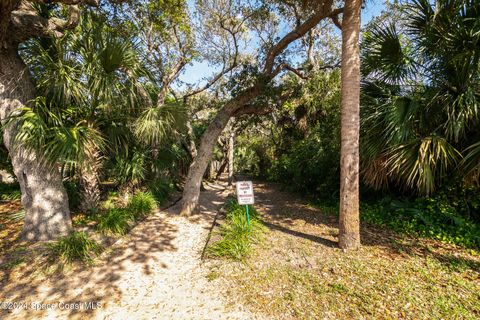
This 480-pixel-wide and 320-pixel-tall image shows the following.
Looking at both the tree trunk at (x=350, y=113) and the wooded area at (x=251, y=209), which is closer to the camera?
the wooded area at (x=251, y=209)

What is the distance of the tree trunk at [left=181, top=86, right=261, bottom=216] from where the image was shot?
582cm

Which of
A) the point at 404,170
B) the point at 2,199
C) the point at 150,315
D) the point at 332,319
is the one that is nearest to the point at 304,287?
the point at 332,319

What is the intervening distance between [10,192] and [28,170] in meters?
4.52

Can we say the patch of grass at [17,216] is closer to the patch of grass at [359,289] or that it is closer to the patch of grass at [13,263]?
the patch of grass at [13,263]

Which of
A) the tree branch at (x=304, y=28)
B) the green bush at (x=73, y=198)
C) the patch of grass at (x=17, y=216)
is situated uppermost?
the tree branch at (x=304, y=28)

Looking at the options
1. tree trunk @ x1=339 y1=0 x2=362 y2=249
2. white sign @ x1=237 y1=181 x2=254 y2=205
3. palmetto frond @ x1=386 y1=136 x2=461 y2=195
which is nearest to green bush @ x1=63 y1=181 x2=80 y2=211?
white sign @ x1=237 y1=181 x2=254 y2=205

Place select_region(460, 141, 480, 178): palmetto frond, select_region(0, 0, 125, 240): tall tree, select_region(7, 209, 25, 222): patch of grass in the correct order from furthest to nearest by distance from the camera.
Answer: select_region(7, 209, 25, 222): patch of grass
select_region(0, 0, 125, 240): tall tree
select_region(460, 141, 480, 178): palmetto frond

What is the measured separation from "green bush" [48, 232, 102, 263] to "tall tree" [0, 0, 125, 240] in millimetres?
717

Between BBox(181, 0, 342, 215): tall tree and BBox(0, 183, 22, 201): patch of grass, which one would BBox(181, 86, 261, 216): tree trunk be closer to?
BBox(181, 0, 342, 215): tall tree

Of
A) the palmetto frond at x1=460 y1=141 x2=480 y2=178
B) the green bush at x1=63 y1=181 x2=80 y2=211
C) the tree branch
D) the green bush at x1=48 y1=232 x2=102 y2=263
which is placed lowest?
the green bush at x1=48 y1=232 x2=102 y2=263

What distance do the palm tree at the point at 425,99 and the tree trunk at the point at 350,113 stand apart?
3.55ft

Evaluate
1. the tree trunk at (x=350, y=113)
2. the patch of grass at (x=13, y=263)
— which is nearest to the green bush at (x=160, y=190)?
the patch of grass at (x=13, y=263)

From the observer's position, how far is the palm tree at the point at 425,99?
3703 millimetres

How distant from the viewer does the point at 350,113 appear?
3482 mm
